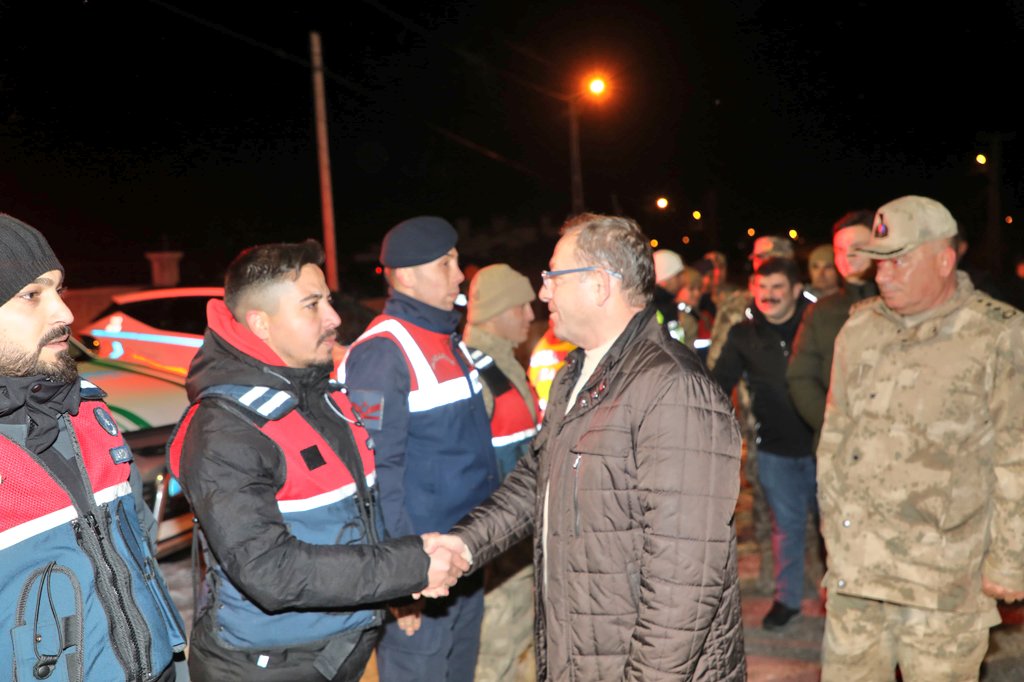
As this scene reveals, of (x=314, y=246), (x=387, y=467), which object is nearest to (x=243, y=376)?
(x=314, y=246)

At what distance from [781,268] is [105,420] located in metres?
4.37

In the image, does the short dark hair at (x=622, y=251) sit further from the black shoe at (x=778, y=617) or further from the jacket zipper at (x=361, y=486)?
the black shoe at (x=778, y=617)

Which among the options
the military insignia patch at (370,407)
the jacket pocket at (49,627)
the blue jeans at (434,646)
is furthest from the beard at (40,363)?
the blue jeans at (434,646)

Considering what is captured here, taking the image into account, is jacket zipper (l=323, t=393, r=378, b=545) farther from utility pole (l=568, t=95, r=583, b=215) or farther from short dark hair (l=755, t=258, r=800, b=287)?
utility pole (l=568, t=95, r=583, b=215)

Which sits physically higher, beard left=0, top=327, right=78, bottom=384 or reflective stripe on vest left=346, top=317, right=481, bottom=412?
beard left=0, top=327, right=78, bottom=384

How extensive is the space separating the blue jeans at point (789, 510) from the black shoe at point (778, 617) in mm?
30

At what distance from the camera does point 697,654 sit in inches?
96.7

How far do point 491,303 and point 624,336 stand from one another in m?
2.47

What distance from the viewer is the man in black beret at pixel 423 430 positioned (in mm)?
3674

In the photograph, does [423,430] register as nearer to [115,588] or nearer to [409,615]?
[409,615]

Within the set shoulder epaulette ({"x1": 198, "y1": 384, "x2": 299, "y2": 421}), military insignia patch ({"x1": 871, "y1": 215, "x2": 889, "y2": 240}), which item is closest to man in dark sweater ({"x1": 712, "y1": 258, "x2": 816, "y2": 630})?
military insignia patch ({"x1": 871, "y1": 215, "x2": 889, "y2": 240})

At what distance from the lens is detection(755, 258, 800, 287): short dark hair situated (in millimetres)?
5730

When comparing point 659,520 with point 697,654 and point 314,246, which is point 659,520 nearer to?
point 697,654

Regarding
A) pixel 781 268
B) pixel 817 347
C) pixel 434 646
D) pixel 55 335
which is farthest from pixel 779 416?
pixel 55 335
